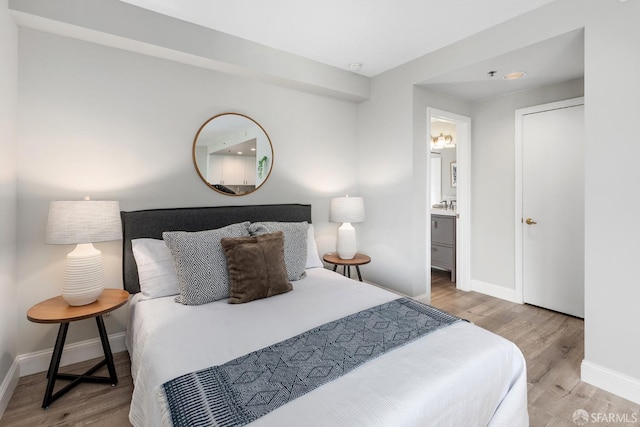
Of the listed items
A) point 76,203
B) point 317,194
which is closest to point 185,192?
point 76,203

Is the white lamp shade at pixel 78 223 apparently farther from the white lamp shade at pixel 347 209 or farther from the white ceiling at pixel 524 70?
the white ceiling at pixel 524 70

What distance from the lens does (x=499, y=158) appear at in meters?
3.63

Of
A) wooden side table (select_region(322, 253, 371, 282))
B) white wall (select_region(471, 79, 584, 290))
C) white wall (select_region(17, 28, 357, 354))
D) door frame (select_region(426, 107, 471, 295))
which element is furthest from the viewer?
door frame (select_region(426, 107, 471, 295))

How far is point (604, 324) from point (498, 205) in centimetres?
190

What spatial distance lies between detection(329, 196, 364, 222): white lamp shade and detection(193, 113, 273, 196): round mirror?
2.63 ft

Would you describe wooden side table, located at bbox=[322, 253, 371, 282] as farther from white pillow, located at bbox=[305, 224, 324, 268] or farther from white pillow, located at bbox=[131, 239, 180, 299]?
white pillow, located at bbox=[131, 239, 180, 299]

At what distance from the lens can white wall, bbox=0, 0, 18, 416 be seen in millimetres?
1801

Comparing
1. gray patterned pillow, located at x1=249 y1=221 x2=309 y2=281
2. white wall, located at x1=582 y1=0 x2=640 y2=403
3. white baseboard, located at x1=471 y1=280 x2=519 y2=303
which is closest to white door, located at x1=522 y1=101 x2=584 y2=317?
white baseboard, located at x1=471 y1=280 x2=519 y2=303

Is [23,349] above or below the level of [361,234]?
below

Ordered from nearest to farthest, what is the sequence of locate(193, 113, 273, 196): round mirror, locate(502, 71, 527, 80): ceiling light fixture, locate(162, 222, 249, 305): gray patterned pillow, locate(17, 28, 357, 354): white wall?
locate(162, 222, 249, 305): gray patterned pillow → locate(17, 28, 357, 354): white wall → locate(193, 113, 273, 196): round mirror → locate(502, 71, 527, 80): ceiling light fixture

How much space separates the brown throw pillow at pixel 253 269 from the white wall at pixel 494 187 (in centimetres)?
278

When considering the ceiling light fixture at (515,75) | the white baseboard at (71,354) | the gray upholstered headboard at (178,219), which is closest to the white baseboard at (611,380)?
the ceiling light fixture at (515,75)

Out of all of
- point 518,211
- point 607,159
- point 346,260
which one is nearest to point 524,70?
point 607,159

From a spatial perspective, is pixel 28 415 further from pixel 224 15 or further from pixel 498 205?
pixel 498 205
